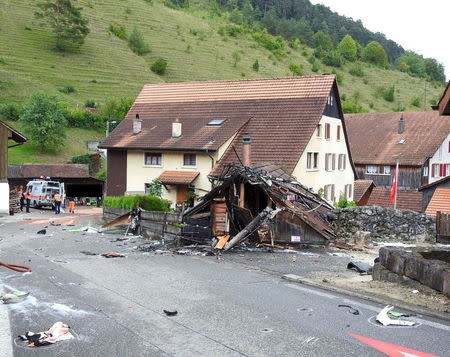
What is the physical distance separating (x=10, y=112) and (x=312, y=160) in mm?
45564

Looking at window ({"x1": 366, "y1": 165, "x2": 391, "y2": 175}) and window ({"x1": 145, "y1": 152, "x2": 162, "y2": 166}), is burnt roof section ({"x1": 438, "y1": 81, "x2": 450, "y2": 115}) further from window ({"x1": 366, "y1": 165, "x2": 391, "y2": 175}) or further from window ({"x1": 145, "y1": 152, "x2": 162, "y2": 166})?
window ({"x1": 366, "y1": 165, "x2": 391, "y2": 175})


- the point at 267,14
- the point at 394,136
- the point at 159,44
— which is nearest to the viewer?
the point at 394,136

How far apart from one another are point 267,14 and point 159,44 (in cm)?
6212

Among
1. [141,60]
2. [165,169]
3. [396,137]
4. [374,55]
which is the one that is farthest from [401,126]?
[374,55]

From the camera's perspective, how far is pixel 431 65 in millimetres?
159625

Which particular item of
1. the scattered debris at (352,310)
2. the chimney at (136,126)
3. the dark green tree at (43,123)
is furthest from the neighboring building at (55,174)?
the scattered debris at (352,310)

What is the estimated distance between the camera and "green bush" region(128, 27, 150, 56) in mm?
113375

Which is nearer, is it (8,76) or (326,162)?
(326,162)

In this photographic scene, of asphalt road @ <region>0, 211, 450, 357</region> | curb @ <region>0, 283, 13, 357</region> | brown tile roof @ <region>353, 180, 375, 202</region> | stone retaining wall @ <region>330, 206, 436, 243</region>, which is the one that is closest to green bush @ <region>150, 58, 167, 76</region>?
brown tile roof @ <region>353, 180, 375, 202</region>

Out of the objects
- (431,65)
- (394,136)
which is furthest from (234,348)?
(431,65)

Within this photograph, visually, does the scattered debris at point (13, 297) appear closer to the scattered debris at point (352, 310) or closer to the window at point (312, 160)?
the scattered debris at point (352, 310)

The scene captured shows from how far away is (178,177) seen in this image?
34188 mm

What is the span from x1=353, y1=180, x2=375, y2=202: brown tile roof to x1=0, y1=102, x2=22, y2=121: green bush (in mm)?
42570

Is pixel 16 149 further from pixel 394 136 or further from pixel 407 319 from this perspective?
pixel 407 319
